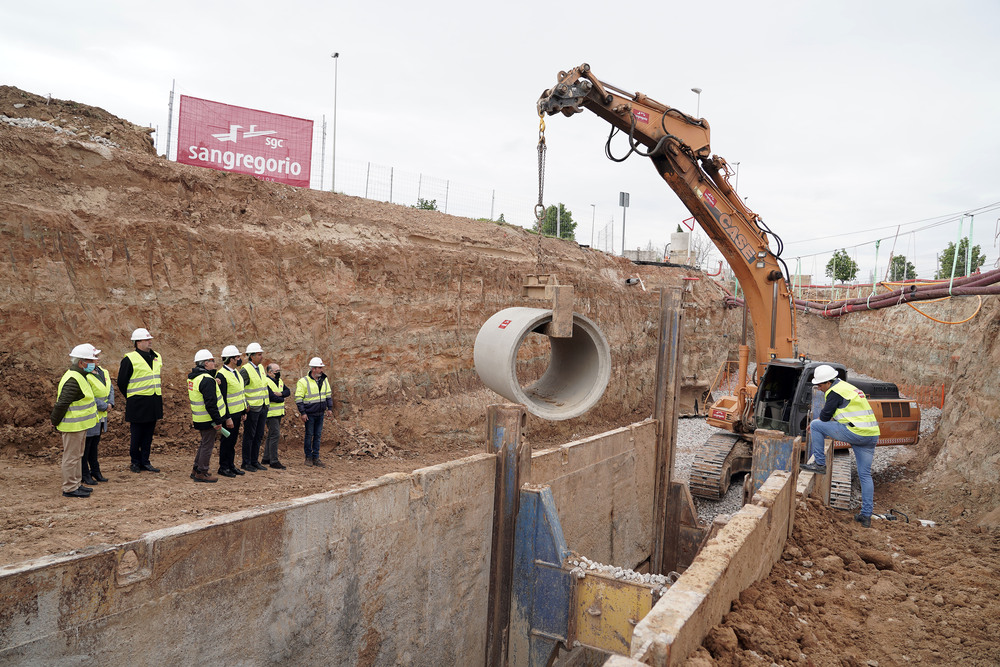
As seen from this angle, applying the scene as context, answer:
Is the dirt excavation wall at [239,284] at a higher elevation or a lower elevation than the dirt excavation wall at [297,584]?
higher

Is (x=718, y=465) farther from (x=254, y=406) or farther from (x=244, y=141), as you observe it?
(x=244, y=141)

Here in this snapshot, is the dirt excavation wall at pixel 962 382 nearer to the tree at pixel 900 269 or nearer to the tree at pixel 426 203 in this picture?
the tree at pixel 900 269

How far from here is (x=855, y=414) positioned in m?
7.36

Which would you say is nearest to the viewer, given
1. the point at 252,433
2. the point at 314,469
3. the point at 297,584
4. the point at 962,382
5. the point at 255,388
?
the point at 297,584

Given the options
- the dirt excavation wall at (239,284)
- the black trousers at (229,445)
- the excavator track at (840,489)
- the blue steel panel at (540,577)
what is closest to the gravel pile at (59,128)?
the dirt excavation wall at (239,284)

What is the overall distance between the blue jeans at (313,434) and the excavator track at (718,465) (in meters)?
5.95

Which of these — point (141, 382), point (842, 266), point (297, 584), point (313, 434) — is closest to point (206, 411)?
point (141, 382)

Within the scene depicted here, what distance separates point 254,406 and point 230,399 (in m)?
0.51

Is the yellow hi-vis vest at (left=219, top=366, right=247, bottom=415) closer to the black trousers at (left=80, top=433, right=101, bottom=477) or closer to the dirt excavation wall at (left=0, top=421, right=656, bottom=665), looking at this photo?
the black trousers at (left=80, top=433, right=101, bottom=477)

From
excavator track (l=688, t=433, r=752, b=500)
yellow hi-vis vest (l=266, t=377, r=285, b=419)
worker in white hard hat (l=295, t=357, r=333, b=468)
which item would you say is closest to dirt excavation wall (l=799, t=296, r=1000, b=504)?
excavator track (l=688, t=433, r=752, b=500)

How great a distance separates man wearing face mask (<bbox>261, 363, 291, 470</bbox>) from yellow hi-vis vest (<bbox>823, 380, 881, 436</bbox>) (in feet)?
22.4

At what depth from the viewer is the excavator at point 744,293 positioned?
31.0 ft

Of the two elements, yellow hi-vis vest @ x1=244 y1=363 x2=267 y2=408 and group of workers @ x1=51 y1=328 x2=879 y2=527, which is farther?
yellow hi-vis vest @ x1=244 y1=363 x2=267 y2=408

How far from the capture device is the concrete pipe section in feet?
19.1
